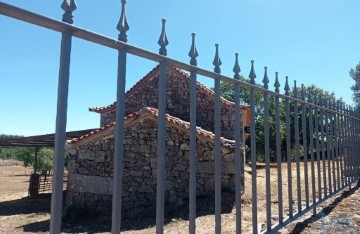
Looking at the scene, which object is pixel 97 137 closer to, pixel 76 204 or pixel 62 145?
pixel 76 204

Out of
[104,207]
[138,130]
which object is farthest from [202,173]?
[104,207]

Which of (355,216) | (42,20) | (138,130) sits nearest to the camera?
(42,20)

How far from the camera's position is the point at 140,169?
8.70 meters

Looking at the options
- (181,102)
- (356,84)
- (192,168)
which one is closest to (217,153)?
(192,168)

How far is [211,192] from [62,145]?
722cm

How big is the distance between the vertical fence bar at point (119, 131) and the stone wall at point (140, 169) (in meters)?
6.84

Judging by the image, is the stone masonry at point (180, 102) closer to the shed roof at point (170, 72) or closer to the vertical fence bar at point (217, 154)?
the shed roof at point (170, 72)

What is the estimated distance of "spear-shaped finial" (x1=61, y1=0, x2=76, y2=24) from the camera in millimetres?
1514

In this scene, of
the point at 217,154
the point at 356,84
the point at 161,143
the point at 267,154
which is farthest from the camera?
the point at 356,84

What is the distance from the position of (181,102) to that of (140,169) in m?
4.07

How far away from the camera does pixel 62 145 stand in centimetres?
146

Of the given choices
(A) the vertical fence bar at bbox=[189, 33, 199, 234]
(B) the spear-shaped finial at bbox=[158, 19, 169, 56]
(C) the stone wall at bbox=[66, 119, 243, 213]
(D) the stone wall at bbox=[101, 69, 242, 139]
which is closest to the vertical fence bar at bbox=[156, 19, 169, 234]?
(B) the spear-shaped finial at bbox=[158, 19, 169, 56]

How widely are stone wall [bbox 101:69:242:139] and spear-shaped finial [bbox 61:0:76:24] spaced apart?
33.1 ft

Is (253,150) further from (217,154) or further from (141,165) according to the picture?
(141,165)
